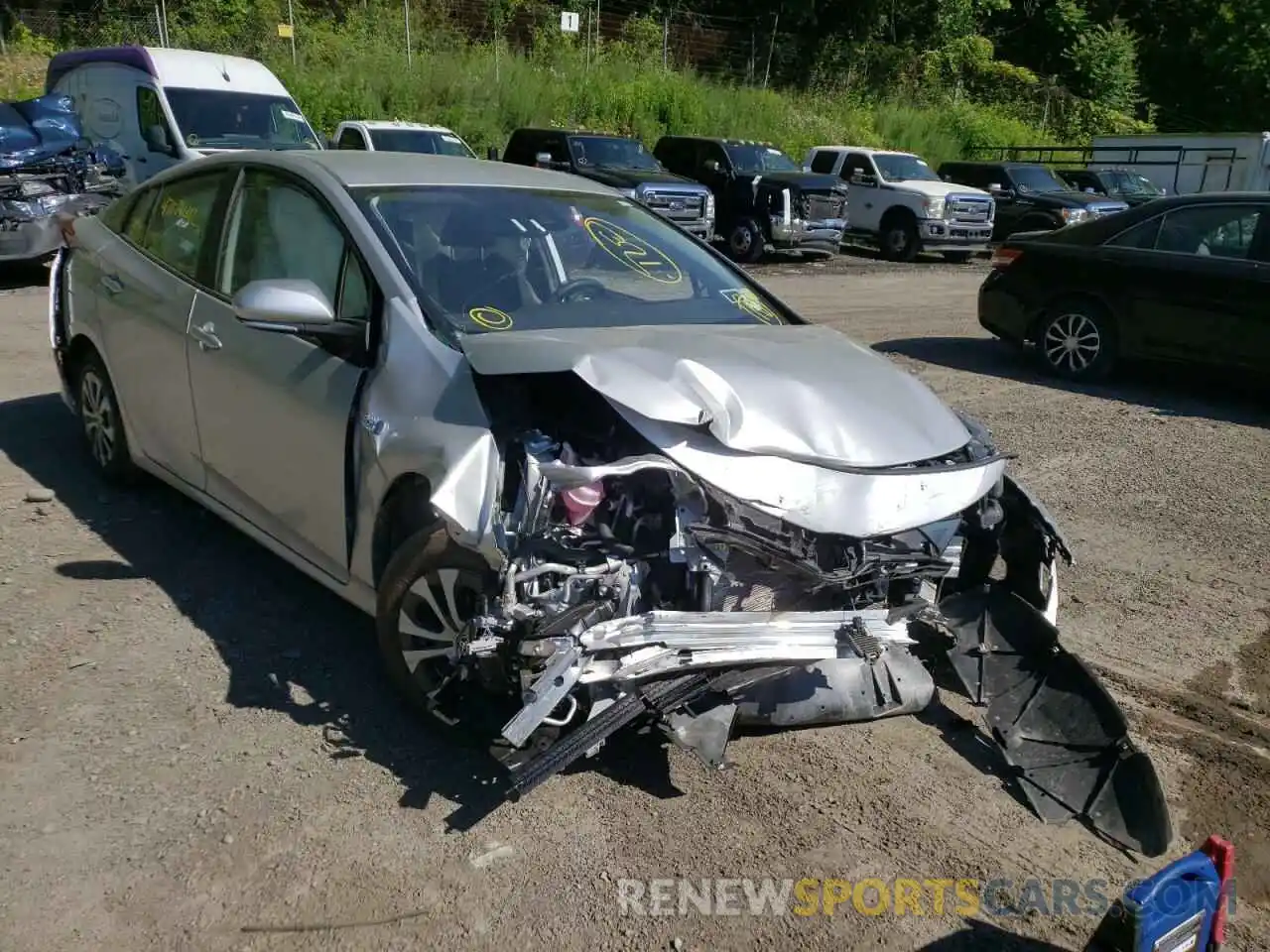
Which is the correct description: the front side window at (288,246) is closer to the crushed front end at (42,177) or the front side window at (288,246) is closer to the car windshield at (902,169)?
the crushed front end at (42,177)

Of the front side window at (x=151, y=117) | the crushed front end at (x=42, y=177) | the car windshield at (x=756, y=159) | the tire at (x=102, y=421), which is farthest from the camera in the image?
the car windshield at (x=756, y=159)

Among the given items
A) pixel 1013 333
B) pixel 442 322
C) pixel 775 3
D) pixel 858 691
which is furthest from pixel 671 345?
pixel 775 3

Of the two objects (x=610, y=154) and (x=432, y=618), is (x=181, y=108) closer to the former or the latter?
(x=610, y=154)

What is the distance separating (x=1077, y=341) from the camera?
9555mm

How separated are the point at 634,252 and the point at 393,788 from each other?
7.72 ft

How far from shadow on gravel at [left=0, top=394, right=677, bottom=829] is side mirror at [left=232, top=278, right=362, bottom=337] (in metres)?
1.21

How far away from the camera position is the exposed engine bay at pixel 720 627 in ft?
10.3

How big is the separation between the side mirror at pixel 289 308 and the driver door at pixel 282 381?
0.10m

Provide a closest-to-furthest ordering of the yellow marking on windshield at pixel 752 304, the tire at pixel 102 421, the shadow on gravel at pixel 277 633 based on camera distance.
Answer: the shadow on gravel at pixel 277 633 < the yellow marking on windshield at pixel 752 304 < the tire at pixel 102 421

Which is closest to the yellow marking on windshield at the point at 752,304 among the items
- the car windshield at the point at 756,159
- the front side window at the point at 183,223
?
the front side window at the point at 183,223

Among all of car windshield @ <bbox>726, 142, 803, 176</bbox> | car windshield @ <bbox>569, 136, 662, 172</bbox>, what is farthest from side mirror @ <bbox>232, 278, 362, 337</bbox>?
car windshield @ <bbox>726, 142, 803, 176</bbox>

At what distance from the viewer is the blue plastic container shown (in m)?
2.54

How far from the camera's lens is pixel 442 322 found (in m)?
3.78

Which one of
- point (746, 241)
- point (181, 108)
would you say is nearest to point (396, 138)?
point (181, 108)
